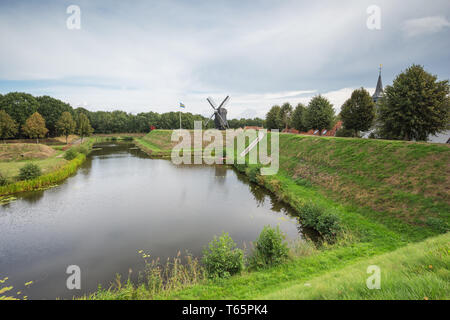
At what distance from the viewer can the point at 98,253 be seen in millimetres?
9422

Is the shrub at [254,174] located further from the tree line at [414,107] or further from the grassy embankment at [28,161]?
the grassy embankment at [28,161]

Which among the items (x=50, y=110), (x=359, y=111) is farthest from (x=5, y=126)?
(x=359, y=111)

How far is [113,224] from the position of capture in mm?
12094

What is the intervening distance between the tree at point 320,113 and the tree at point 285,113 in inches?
709

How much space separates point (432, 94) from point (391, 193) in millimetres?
12893

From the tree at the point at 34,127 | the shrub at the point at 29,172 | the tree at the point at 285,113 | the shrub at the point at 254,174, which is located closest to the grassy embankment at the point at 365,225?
the shrub at the point at 254,174

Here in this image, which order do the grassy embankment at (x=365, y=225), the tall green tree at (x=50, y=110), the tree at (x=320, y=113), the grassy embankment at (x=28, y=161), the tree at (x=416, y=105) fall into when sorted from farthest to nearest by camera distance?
1. the tall green tree at (x=50, y=110)
2. the tree at (x=320, y=113)
3. the grassy embankment at (x=28, y=161)
4. the tree at (x=416, y=105)
5. the grassy embankment at (x=365, y=225)

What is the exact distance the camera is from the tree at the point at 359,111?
26828 millimetres

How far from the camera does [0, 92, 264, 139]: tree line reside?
4434 cm

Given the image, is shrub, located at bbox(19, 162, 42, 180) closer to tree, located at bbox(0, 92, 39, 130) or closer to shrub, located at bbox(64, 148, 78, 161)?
shrub, located at bbox(64, 148, 78, 161)

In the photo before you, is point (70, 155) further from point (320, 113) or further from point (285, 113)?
point (285, 113)

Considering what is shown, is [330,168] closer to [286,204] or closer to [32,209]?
[286,204]
